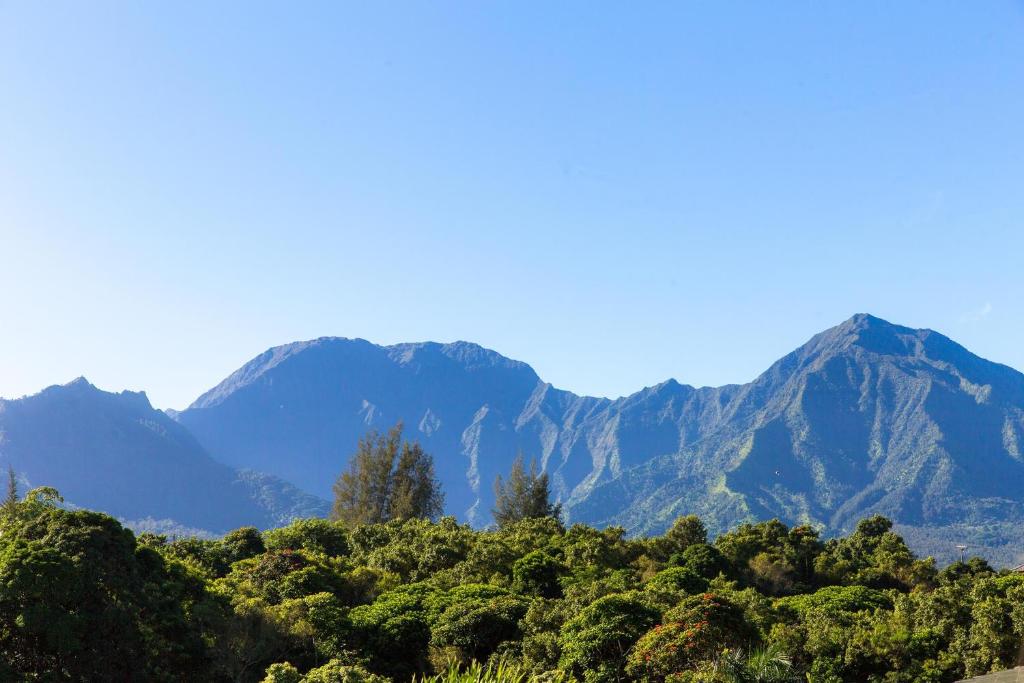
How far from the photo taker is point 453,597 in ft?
109

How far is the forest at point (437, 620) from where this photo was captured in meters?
21.6

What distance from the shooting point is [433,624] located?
3095 centimetres

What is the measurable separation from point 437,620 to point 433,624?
22 centimetres

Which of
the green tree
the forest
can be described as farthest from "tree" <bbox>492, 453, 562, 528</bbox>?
the green tree

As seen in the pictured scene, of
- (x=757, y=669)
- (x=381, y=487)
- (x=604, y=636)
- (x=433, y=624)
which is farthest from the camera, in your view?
(x=381, y=487)

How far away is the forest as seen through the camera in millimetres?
21641

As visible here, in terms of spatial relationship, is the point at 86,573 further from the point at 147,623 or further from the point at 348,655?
the point at 348,655

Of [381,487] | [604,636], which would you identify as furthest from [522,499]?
[604,636]

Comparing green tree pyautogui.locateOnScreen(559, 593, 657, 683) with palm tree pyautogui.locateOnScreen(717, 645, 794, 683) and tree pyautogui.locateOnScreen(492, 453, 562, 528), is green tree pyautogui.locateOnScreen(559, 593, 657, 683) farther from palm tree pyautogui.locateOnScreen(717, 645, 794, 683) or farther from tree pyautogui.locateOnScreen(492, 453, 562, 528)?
tree pyautogui.locateOnScreen(492, 453, 562, 528)

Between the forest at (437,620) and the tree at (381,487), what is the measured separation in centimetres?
3315

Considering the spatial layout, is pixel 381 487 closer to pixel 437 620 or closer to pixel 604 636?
pixel 437 620

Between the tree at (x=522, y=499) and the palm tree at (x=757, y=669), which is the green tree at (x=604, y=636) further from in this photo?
the tree at (x=522, y=499)

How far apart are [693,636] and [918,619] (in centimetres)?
1074

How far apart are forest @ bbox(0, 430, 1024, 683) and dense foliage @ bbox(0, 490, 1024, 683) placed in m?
0.06
